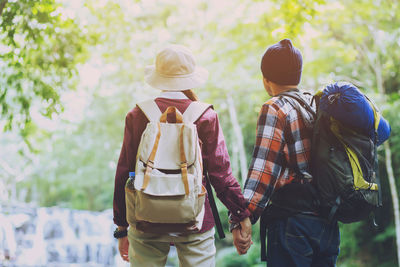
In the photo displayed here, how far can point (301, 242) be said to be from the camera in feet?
6.46

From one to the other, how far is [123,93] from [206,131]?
404 inches

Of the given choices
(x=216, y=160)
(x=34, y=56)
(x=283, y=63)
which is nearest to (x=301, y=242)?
(x=216, y=160)

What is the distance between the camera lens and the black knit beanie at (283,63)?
2211 mm

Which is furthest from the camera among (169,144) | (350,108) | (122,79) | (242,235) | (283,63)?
(122,79)

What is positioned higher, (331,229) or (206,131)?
(206,131)

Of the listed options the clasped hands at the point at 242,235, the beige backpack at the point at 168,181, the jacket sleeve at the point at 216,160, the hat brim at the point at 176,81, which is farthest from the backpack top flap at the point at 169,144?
the clasped hands at the point at 242,235

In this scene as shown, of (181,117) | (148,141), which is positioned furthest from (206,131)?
(148,141)

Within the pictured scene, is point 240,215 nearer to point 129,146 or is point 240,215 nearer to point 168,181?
point 168,181

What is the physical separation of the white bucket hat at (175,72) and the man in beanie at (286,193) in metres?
0.43

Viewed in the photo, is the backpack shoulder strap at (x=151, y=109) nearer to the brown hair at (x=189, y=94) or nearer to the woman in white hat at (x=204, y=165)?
the woman in white hat at (x=204, y=165)

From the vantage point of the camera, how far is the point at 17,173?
19156mm

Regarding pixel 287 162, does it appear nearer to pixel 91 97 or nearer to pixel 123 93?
pixel 123 93

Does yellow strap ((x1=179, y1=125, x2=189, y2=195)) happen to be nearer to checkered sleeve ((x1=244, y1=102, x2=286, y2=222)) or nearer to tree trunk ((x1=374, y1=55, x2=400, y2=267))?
checkered sleeve ((x1=244, y1=102, x2=286, y2=222))

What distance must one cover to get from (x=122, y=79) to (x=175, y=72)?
9304mm
